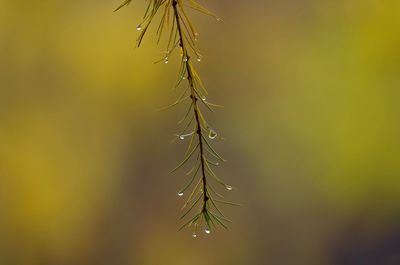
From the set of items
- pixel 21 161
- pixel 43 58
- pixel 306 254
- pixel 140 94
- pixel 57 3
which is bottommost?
pixel 306 254

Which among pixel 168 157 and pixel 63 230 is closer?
pixel 168 157

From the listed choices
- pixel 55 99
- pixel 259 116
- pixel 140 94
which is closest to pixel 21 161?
pixel 55 99

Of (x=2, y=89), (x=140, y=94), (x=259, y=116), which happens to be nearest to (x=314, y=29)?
(x=259, y=116)

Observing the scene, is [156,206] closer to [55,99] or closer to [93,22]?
[55,99]

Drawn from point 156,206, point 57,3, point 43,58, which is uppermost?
point 57,3

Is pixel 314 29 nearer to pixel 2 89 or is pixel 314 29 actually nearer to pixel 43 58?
pixel 43 58

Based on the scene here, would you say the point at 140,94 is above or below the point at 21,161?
above
